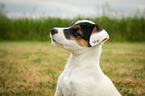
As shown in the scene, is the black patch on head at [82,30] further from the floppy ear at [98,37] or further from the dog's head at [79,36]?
the floppy ear at [98,37]

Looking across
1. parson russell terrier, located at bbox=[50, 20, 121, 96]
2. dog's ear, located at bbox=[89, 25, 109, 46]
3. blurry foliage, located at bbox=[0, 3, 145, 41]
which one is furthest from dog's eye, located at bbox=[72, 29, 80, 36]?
blurry foliage, located at bbox=[0, 3, 145, 41]

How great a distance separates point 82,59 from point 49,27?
521 inches

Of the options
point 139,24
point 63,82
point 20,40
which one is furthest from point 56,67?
point 139,24

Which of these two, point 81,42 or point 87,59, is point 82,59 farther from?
point 81,42

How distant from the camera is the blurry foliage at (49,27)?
1523 centimetres

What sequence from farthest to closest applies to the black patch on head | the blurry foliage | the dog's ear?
the blurry foliage → the black patch on head → the dog's ear

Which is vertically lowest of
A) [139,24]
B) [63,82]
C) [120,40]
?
[120,40]

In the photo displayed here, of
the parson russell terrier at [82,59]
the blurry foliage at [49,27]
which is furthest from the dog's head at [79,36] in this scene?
the blurry foliage at [49,27]

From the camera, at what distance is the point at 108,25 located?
15.4 metres

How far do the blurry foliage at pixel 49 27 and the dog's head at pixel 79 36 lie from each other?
1267cm

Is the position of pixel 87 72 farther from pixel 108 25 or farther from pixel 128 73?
pixel 108 25

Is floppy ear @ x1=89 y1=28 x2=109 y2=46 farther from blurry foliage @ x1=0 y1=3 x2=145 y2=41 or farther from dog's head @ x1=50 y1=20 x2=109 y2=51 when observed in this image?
blurry foliage @ x1=0 y1=3 x2=145 y2=41

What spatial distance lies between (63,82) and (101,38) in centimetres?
81

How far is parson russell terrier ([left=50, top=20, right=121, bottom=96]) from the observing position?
2.37 metres
